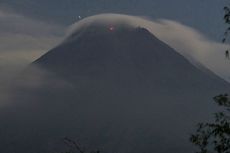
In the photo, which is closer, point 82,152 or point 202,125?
point 82,152

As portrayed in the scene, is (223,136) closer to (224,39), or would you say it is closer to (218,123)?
(218,123)

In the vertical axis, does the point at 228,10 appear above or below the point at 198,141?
above

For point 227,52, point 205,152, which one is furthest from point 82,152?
point 227,52

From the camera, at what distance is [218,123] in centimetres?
2550

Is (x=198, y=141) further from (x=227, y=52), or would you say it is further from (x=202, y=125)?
(x=227, y=52)

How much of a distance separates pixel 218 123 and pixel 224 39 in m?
3.64

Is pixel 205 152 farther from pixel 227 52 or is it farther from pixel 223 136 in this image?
pixel 227 52

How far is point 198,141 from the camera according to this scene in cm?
2650

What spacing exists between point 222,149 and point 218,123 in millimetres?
1269

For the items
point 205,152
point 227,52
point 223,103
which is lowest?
point 205,152

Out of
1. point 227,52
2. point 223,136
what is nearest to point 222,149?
point 223,136

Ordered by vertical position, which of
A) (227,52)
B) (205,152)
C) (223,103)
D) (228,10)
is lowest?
(205,152)

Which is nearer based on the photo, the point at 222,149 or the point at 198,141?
the point at 222,149

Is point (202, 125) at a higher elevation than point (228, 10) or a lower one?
lower
